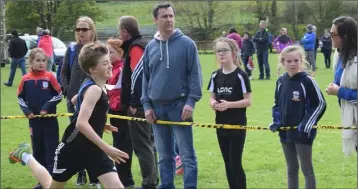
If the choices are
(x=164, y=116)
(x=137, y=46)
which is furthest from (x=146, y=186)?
(x=137, y=46)

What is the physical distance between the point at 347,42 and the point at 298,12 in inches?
1676

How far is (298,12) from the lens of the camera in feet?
154

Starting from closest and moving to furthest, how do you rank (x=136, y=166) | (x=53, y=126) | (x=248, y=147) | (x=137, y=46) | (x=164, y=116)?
→ (x=164, y=116) < (x=137, y=46) < (x=53, y=126) < (x=136, y=166) < (x=248, y=147)

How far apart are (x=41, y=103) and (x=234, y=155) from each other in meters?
2.71

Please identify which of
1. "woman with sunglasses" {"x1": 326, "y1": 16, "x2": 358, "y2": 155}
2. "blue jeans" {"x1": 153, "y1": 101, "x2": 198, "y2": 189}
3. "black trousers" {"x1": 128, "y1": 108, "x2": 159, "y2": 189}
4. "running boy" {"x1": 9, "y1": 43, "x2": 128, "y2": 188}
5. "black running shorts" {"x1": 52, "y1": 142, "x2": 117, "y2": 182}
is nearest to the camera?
"running boy" {"x1": 9, "y1": 43, "x2": 128, "y2": 188}

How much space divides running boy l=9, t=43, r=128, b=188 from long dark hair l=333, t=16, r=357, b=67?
7.01 ft

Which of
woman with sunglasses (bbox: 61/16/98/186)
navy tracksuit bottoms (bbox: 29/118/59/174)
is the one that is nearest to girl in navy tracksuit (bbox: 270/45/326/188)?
woman with sunglasses (bbox: 61/16/98/186)

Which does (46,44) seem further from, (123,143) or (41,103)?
(123,143)

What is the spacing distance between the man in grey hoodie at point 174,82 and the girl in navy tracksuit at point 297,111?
87 cm

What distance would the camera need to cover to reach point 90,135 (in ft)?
16.6

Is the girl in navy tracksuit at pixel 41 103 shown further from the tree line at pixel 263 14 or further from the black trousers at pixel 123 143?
the tree line at pixel 263 14

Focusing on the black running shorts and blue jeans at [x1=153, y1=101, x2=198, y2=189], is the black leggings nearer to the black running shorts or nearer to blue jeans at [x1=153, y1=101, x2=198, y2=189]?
blue jeans at [x1=153, y1=101, x2=198, y2=189]

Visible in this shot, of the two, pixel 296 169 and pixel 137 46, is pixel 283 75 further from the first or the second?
pixel 137 46

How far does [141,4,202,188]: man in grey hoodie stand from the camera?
6254 millimetres
